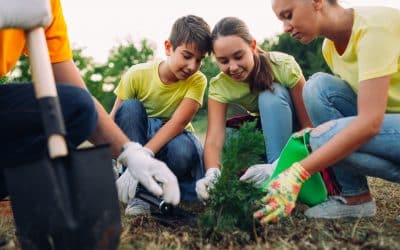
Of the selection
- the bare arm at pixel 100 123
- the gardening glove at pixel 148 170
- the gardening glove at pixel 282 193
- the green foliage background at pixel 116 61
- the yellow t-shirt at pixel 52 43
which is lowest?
the green foliage background at pixel 116 61

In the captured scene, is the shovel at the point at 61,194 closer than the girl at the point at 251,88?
Yes

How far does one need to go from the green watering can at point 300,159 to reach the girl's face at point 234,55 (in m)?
0.58

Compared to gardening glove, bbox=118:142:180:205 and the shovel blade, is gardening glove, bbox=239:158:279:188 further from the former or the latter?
the shovel blade

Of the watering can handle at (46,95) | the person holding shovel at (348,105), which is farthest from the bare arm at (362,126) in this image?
the watering can handle at (46,95)

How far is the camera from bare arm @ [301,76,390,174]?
8.11ft

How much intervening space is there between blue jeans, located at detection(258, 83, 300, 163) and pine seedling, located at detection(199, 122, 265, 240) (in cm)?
79

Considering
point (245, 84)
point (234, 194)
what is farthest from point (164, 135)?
point (234, 194)

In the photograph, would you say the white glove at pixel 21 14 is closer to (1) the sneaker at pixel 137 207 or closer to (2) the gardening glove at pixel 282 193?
(2) the gardening glove at pixel 282 193

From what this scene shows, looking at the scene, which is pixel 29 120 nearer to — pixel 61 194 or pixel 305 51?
pixel 61 194

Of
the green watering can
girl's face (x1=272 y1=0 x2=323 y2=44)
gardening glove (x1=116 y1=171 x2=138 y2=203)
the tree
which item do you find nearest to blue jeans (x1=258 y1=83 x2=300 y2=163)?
the green watering can

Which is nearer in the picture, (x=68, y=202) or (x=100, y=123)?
(x=68, y=202)

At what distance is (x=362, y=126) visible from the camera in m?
2.47

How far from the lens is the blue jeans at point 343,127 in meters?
2.69

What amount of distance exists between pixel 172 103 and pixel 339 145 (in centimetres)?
138
